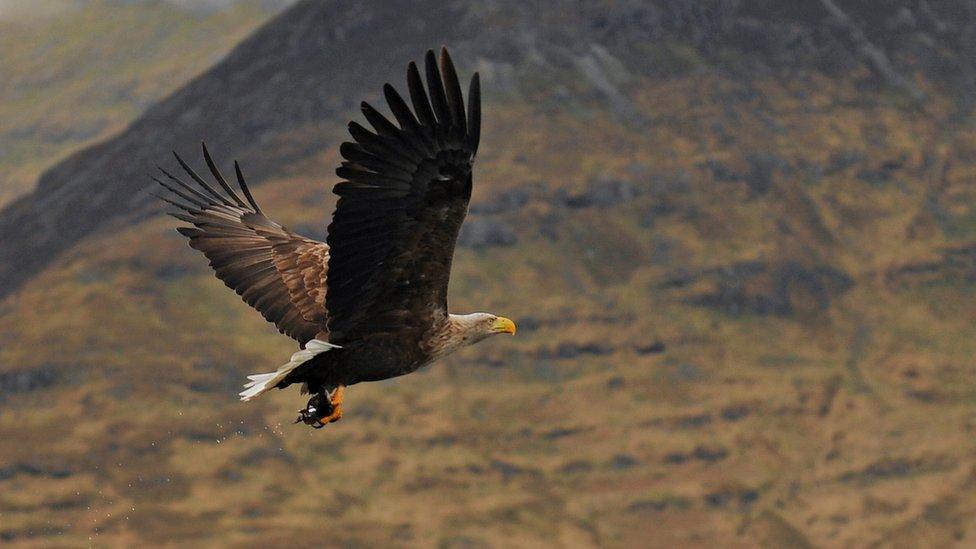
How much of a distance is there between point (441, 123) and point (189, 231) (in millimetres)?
8545

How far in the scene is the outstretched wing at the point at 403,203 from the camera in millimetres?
23234

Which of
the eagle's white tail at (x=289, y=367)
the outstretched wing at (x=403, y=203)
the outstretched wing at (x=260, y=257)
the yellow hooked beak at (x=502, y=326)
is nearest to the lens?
the outstretched wing at (x=403, y=203)


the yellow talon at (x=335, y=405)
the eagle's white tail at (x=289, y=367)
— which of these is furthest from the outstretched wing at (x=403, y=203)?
the yellow talon at (x=335, y=405)

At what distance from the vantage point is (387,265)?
974 inches

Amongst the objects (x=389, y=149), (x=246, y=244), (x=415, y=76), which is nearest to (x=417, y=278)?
(x=389, y=149)

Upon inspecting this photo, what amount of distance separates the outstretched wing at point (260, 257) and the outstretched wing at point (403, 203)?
116 inches

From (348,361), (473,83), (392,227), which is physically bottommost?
(348,361)

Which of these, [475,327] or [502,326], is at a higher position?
[475,327]

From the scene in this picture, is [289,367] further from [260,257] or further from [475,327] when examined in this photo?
[260,257]

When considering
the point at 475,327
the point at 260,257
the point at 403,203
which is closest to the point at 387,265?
the point at 403,203

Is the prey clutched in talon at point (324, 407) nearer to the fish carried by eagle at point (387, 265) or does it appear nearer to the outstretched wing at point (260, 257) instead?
the fish carried by eagle at point (387, 265)

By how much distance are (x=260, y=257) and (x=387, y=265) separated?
570 cm

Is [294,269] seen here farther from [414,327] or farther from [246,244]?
[414,327]

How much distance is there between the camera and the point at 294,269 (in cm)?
2944
